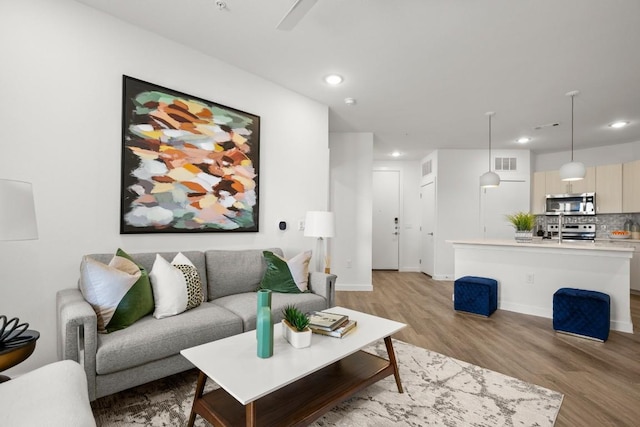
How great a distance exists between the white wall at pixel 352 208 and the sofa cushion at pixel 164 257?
264cm

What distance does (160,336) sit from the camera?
1883 mm

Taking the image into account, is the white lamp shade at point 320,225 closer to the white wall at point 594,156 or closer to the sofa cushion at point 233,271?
the sofa cushion at point 233,271

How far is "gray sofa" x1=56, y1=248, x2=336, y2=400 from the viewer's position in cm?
167

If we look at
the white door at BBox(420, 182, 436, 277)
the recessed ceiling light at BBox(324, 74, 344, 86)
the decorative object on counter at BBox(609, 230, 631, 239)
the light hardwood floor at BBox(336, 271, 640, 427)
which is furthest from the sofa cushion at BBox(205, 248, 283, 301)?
the decorative object on counter at BBox(609, 230, 631, 239)

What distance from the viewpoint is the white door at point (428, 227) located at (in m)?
6.50

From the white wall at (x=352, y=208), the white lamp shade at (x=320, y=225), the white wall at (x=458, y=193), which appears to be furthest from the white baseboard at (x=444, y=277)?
the white lamp shade at (x=320, y=225)

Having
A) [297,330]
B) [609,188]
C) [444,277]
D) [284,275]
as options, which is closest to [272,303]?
[284,275]

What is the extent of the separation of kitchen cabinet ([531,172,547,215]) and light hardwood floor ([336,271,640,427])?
7.06 feet

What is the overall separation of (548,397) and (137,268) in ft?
9.79

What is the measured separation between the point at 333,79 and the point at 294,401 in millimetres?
3107

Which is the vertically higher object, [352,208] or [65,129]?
[65,129]

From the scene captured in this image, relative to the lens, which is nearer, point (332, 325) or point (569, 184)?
point (332, 325)

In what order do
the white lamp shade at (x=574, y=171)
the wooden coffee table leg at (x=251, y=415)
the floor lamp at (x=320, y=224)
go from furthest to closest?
the white lamp shade at (x=574, y=171), the floor lamp at (x=320, y=224), the wooden coffee table leg at (x=251, y=415)

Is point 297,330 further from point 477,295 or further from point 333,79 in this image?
point 477,295
